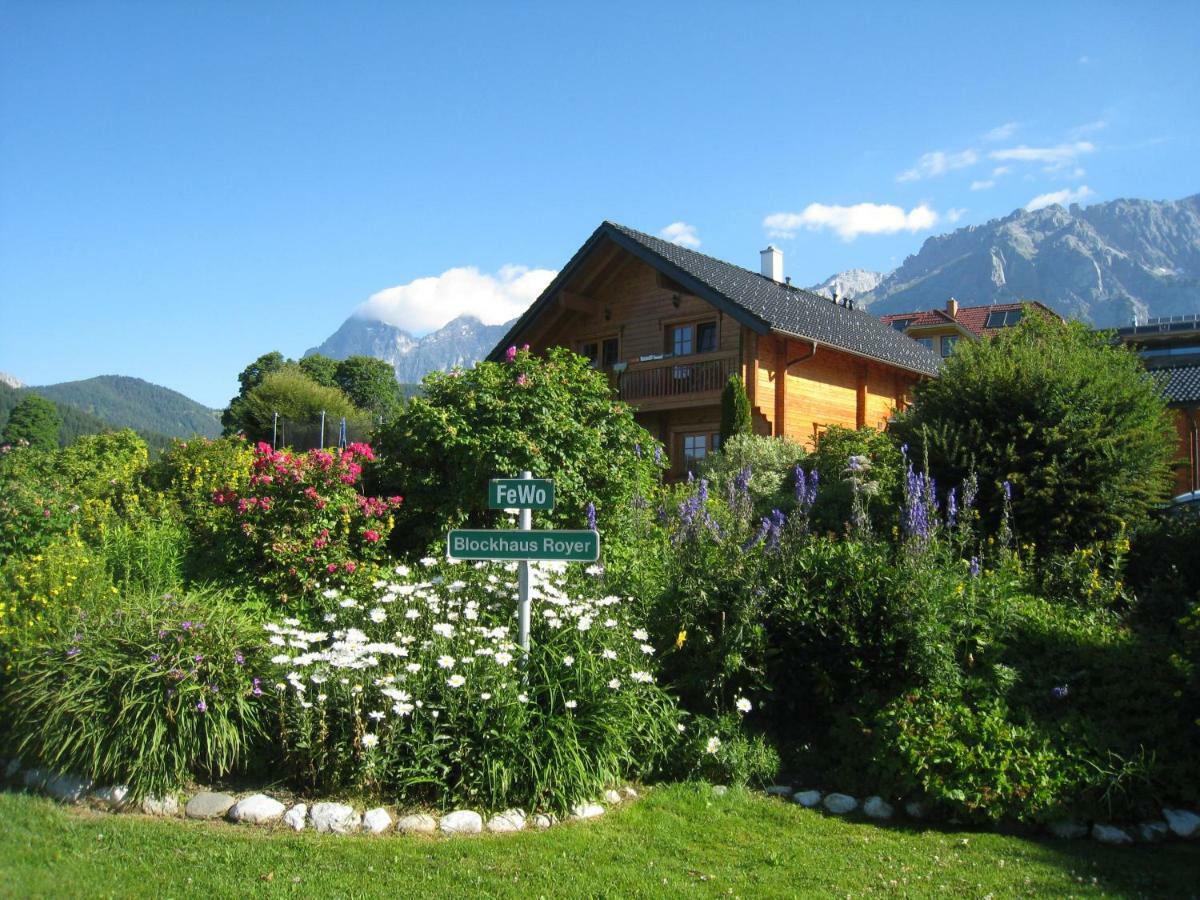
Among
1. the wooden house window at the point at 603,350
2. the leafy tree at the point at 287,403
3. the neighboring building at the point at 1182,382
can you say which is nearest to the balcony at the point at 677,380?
the wooden house window at the point at 603,350

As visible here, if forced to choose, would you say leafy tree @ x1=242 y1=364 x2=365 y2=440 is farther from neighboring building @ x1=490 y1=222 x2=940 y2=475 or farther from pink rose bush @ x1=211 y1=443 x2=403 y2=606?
pink rose bush @ x1=211 y1=443 x2=403 y2=606

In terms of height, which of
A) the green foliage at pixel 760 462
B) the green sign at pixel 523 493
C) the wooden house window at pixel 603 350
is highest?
the wooden house window at pixel 603 350

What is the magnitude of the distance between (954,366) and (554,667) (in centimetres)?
696

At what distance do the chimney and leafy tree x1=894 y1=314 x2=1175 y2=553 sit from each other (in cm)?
1753

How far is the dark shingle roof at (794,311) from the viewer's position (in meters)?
20.4

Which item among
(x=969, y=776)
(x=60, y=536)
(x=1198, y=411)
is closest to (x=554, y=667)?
(x=969, y=776)

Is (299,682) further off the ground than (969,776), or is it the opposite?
(299,682)

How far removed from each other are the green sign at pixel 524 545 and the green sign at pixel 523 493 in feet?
0.84

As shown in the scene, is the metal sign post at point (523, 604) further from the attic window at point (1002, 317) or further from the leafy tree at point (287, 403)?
the attic window at point (1002, 317)

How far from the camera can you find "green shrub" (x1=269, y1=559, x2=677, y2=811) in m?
5.16

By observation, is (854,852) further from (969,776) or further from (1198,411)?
(1198,411)

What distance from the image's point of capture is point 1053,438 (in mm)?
9219

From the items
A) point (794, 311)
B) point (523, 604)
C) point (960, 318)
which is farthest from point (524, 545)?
point (960, 318)

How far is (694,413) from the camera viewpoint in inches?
875
